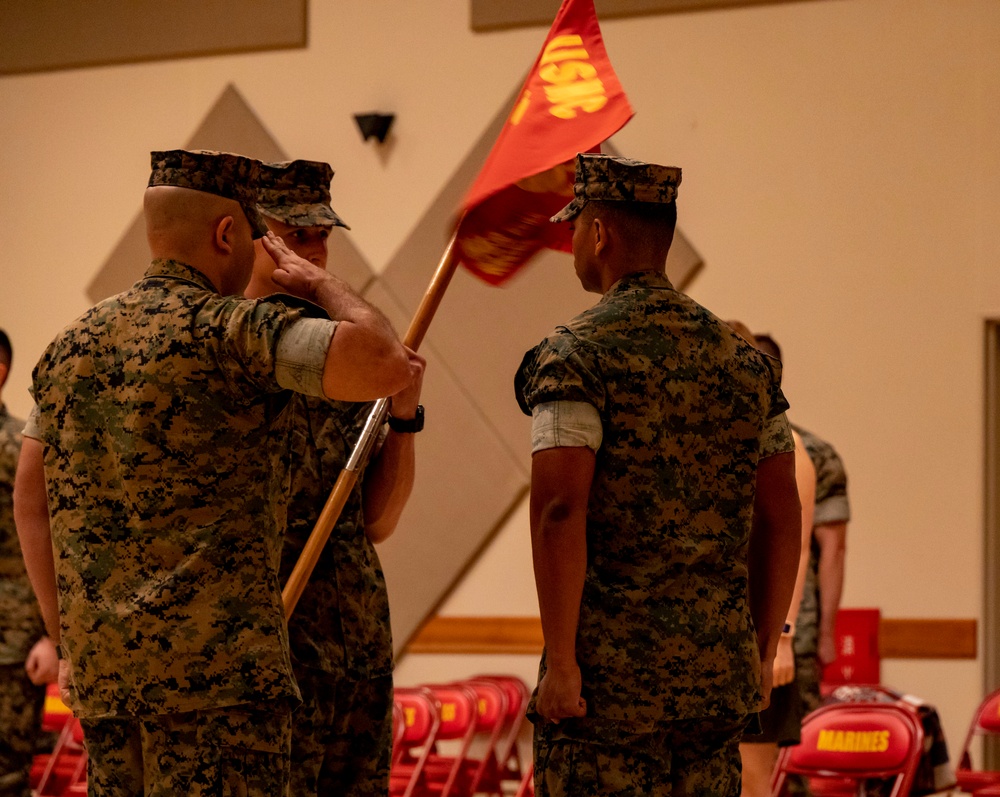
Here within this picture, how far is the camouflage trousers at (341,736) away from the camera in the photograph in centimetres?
261

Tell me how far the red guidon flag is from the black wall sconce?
3845 mm

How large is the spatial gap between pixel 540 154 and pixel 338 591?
1.09m

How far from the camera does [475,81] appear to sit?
6.98m

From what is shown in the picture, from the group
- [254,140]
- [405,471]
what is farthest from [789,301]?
[405,471]

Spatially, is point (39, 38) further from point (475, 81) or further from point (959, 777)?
point (959, 777)

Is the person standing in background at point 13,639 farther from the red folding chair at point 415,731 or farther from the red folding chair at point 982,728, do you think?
the red folding chair at point 982,728

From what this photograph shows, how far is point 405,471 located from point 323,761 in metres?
0.60

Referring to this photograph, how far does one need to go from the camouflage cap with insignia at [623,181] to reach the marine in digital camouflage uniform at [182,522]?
0.48 m

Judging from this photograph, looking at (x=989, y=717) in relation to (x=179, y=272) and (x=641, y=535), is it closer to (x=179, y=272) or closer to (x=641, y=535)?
(x=641, y=535)

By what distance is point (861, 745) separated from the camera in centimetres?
432

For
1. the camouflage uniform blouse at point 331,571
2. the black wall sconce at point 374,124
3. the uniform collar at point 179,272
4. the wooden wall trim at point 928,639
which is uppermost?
the black wall sconce at point 374,124

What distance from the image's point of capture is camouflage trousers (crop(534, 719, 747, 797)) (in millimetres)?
2234

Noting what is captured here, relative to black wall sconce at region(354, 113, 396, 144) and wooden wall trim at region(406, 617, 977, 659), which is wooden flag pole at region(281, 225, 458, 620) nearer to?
→ wooden wall trim at region(406, 617, 977, 659)

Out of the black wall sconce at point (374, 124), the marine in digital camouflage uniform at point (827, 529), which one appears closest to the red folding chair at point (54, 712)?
the black wall sconce at point (374, 124)
